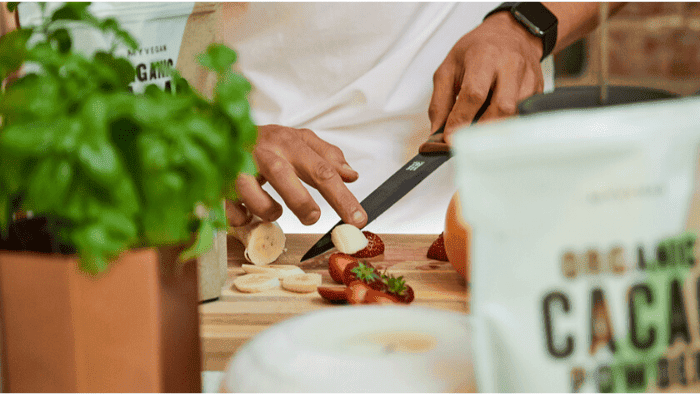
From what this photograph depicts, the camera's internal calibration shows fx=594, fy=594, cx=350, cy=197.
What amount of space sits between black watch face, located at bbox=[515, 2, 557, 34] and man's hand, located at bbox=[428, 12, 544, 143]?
0.02 meters

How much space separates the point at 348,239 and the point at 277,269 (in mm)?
114

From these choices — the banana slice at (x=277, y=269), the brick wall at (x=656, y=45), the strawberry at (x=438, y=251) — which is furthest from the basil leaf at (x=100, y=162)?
the brick wall at (x=656, y=45)

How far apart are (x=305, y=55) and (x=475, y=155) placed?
106 centimetres

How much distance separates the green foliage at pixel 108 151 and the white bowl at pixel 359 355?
8 cm

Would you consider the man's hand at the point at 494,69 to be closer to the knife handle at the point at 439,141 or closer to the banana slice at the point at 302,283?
the knife handle at the point at 439,141

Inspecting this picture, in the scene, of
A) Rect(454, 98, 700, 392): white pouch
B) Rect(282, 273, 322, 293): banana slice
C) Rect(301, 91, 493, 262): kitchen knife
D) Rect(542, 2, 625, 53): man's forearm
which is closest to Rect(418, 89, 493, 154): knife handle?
Rect(301, 91, 493, 262): kitchen knife

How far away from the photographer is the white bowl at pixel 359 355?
29 centimetres

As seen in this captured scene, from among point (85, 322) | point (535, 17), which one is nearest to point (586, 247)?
point (85, 322)

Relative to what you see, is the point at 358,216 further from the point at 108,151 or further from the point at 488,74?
the point at 108,151

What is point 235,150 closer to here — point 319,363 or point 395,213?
point 319,363

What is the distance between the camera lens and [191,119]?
269mm

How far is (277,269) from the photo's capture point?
73 cm

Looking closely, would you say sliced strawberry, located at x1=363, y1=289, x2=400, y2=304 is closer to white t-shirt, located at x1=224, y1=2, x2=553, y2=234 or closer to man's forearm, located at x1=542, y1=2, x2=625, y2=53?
white t-shirt, located at x1=224, y1=2, x2=553, y2=234

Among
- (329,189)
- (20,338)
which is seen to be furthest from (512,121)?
(329,189)
